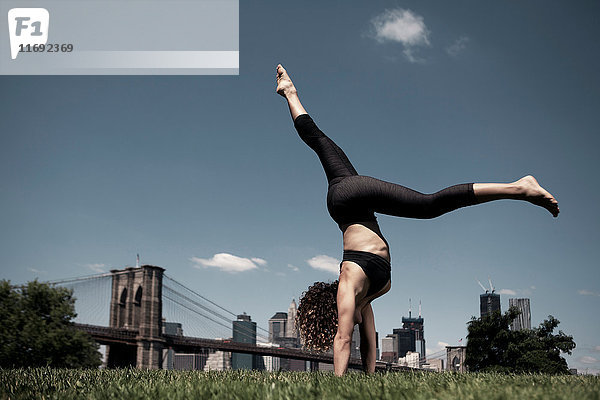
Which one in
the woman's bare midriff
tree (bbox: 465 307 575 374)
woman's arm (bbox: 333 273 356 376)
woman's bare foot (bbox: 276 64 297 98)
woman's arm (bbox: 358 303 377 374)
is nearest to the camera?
woman's arm (bbox: 333 273 356 376)

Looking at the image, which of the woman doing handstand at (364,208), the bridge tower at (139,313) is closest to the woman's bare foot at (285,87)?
the woman doing handstand at (364,208)

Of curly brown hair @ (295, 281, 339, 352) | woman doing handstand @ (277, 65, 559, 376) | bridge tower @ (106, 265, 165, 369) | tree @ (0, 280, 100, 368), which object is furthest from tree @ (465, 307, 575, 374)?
woman doing handstand @ (277, 65, 559, 376)

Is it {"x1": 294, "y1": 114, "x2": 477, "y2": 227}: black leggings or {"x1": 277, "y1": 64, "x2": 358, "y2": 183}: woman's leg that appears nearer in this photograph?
{"x1": 294, "y1": 114, "x2": 477, "y2": 227}: black leggings

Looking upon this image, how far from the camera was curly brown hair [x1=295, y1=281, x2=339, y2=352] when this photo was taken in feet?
18.5

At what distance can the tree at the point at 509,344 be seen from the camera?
128 ft

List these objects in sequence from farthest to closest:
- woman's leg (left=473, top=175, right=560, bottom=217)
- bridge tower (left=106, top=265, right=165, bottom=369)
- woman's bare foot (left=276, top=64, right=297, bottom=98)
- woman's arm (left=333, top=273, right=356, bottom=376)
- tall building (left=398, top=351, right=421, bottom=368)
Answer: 1. tall building (left=398, top=351, right=421, bottom=368)
2. bridge tower (left=106, top=265, right=165, bottom=369)
3. woman's bare foot (left=276, top=64, right=297, bottom=98)
4. woman's arm (left=333, top=273, right=356, bottom=376)
5. woman's leg (left=473, top=175, right=560, bottom=217)

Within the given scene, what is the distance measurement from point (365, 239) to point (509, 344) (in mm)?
40681

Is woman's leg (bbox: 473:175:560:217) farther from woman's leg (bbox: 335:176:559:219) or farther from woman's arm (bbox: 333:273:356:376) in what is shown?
woman's arm (bbox: 333:273:356:376)

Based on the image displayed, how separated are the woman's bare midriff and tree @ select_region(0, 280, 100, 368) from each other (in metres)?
32.9

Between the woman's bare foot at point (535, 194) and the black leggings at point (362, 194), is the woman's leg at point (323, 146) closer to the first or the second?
the black leggings at point (362, 194)

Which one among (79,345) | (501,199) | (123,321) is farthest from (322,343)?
(123,321)

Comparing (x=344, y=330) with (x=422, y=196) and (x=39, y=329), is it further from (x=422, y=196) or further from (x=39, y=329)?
(x=39, y=329)

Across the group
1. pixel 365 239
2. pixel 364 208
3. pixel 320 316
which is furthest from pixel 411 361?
pixel 364 208

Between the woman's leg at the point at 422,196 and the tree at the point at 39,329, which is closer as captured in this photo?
the woman's leg at the point at 422,196
